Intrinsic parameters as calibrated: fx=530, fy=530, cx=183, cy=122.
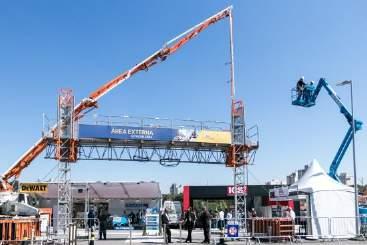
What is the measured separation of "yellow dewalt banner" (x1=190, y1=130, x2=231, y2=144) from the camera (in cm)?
3615

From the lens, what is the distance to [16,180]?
34750mm

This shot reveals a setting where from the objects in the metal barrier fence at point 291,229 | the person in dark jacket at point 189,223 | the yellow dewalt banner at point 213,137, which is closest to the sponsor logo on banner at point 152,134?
the yellow dewalt banner at point 213,137

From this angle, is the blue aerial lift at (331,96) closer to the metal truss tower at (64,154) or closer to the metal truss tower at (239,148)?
the metal truss tower at (239,148)

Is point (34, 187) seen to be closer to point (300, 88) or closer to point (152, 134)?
point (152, 134)

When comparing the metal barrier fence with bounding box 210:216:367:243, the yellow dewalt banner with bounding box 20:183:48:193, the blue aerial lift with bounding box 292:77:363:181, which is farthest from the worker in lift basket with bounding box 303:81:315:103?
the yellow dewalt banner with bounding box 20:183:48:193

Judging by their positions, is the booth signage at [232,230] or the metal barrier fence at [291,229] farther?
A: the metal barrier fence at [291,229]

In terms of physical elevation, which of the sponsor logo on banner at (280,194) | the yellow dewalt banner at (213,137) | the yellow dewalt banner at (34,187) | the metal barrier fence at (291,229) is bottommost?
the metal barrier fence at (291,229)

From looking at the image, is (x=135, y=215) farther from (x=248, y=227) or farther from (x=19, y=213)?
(x=19, y=213)

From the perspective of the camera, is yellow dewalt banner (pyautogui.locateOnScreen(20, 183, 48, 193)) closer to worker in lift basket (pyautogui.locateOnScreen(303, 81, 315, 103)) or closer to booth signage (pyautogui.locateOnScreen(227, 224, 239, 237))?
booth signage (pyautogui.locateOnScreen(227, 224, 239, 237))

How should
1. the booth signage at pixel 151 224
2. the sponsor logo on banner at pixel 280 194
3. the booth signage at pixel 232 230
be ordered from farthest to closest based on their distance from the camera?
the booth signage at pixel 151 224 < the sponsor logo on banner at pixel 280 194 < the booth signage at pixel 232 230

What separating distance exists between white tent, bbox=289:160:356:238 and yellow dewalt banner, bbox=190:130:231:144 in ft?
26.8

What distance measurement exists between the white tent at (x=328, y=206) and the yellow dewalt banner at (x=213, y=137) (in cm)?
818

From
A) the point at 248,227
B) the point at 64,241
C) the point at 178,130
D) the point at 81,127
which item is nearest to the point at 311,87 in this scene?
the point at 178,130

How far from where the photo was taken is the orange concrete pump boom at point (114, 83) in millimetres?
35188
